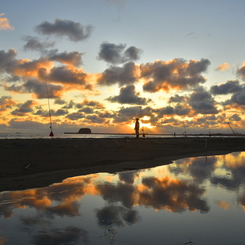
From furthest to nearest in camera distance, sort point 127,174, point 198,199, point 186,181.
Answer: point 127,174
point 186,181
point 198,199

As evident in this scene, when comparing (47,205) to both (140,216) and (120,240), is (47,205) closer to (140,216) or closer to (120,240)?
(140,216)

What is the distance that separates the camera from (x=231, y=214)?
26.5 ft

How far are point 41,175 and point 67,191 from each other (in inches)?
151

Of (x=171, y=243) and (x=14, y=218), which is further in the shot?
(x=14, y=218)

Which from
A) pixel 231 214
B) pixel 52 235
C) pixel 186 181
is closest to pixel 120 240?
pixel 52 235

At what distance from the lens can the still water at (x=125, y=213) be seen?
612 centimetres

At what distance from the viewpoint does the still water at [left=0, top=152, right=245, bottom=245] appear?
20.1 ft

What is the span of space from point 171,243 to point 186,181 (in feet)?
27.6

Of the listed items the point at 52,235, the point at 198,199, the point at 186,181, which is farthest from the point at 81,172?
the point at 52,235

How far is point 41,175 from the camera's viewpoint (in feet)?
46.4

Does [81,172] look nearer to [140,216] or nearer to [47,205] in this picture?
[47,205]

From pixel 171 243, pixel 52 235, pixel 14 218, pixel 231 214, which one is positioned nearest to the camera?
pixel 171 243

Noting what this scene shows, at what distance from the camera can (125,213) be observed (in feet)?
26.5

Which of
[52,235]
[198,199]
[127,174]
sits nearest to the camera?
[52,235]
